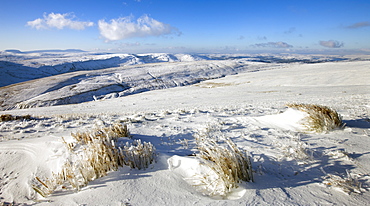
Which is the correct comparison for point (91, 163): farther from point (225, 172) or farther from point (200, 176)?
point (225, 172)

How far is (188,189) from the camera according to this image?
222 cm

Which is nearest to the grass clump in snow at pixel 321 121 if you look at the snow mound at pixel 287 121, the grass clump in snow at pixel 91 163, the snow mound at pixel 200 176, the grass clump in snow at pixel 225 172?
the snow mound at pixel 287 121

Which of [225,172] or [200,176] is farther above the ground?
[225,172]

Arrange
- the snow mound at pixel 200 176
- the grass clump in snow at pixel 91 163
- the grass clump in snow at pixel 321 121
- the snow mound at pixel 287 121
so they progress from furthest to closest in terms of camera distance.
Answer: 1. the snow mound at pixel 287 121
2. the grass clump in snow at pixel 321 121
3. the grass clump in snow at pixel 91 163
4. the snow mound at pixel 200 176

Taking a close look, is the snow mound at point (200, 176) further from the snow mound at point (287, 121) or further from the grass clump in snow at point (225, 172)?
the snow mound at point (287, 121)

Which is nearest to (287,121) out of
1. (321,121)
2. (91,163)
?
(321,121)

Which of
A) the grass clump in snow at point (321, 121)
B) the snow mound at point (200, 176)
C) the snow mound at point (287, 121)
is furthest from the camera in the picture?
the snow mound at point (287, 121)

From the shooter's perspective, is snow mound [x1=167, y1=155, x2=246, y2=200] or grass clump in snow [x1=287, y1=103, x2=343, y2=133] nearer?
snow mound [x1=167, y1=155, x2=246, y2=200]

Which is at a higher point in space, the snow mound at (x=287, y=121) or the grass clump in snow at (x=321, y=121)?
the grass clump in snow at (x=321, y=121)

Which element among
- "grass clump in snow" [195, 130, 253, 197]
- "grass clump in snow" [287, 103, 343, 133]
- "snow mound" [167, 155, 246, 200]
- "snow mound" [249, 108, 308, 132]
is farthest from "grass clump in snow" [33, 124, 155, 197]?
"grass clump in snow" [287, 103, 343, 133]

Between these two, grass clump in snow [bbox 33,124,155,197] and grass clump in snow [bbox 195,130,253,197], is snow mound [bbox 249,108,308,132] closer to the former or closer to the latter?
grass clump in snow [bbox 195,130,253,197]

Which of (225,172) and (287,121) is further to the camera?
(287,121)

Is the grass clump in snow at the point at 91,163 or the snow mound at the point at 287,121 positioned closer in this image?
the grass clump in snow at the point at 91,163

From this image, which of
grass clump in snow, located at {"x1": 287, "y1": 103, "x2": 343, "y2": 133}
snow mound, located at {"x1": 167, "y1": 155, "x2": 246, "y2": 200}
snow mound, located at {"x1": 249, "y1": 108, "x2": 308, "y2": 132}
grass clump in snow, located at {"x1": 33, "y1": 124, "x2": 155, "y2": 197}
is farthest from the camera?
snow mound, located at {"x1": 249, "y1": 108, "x2": 308, "y2": 132}
